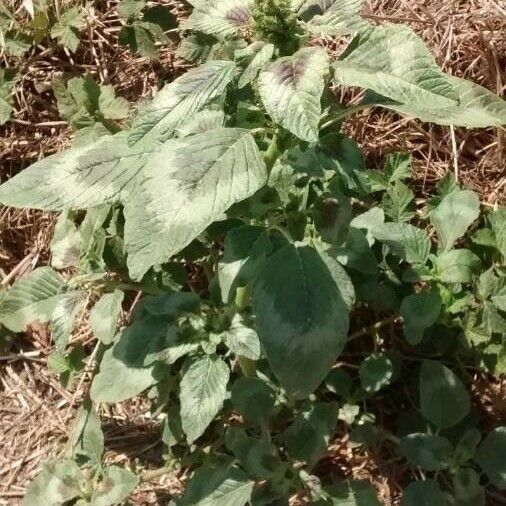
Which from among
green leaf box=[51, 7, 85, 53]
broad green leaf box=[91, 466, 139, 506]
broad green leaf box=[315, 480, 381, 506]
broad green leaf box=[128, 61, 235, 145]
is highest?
broad green leaf box=[128, 61, 235, 145]

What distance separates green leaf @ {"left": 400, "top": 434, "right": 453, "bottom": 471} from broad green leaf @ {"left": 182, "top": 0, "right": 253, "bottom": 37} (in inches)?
33.6

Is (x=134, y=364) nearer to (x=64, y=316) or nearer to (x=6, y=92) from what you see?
(x=64, y=316)

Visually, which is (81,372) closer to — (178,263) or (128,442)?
(128,442)

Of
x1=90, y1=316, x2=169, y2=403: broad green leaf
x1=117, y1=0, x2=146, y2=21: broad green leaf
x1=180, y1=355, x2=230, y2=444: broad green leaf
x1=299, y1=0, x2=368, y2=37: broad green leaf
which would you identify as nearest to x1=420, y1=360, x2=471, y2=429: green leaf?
x1=180, y1=355, x2=230, y2=444: broad green leaf

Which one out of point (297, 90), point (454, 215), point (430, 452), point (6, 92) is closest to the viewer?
point (297, 90)

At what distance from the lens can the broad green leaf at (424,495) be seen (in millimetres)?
1575

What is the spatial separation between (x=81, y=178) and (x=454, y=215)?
0.78 meters

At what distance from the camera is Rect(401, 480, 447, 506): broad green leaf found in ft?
5.17

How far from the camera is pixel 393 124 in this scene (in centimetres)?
204

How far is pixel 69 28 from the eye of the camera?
7.23 ft

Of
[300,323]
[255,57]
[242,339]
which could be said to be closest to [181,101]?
[255,57]

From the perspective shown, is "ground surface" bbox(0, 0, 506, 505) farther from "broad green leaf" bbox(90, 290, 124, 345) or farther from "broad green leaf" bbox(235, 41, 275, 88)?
"broad green leaf" bbox(235, 41, 275, 88)

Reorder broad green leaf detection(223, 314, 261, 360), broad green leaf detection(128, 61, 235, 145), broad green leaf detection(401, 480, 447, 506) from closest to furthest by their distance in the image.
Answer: broad green leaf detection(128, 61, 235, 145), broad green leaf detection(223, 314, 261, 360), broad green leaf detection(401, 480, 447, 506)

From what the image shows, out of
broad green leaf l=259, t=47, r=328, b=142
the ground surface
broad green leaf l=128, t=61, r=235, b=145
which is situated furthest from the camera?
the ground surface
